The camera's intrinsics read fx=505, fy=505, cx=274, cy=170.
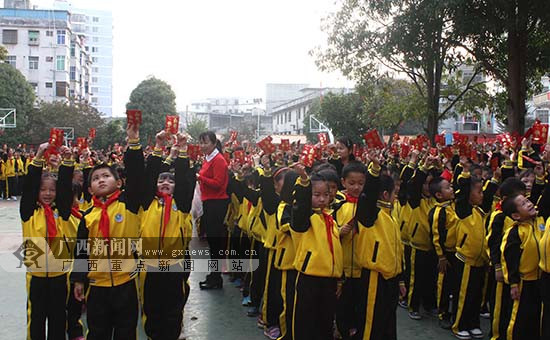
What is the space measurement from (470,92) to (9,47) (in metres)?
44.7

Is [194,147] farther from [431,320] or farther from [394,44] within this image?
[394,44]

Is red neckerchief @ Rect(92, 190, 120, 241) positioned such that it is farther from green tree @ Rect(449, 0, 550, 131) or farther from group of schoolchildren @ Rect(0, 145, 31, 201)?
group of schoolchildren @ Rect(0, 145, 31, 201)

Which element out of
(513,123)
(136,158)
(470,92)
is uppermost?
→ (470,92)

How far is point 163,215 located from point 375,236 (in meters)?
1.78

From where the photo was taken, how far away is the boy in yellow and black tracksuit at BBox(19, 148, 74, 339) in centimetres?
394

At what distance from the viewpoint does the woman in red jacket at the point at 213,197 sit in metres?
5.95

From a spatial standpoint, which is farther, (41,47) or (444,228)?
(41,47)

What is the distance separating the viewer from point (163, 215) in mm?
4316

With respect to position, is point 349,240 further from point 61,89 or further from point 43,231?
point 61,89

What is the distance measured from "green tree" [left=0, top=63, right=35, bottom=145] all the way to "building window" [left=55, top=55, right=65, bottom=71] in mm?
15786

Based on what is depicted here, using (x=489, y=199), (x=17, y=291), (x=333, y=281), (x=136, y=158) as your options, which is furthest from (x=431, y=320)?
(x=17, y=291)

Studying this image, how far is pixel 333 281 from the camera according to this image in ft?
12.3

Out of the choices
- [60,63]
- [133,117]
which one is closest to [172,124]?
[133,117]

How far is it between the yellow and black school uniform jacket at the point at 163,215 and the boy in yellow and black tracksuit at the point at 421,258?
2.41 meters
